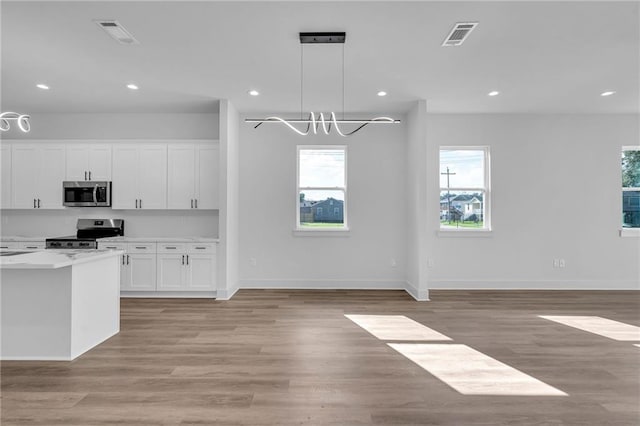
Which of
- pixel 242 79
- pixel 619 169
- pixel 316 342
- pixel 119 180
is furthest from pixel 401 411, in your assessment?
pixel 619 169

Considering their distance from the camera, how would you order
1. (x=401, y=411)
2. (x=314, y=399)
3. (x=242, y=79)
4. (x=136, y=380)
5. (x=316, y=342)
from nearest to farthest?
(x=401, y=411)
(x=314, y=399)
(x=136, y=380)
(x=316, y=342)
(x=242, y=79)

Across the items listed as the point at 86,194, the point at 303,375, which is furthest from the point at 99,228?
the point at 303,375

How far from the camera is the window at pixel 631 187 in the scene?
585 centimetres

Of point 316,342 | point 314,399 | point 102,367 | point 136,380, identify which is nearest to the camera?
point 314,399

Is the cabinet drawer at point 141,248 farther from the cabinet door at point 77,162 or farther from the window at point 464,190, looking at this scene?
the window at point 464,190

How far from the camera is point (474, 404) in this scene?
2250 millimetres

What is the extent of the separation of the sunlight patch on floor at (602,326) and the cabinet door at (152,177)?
572 centimetres

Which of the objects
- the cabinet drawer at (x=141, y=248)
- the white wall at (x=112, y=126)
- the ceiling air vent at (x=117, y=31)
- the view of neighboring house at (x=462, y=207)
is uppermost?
the ceiling air vent at (x=117, y=31)

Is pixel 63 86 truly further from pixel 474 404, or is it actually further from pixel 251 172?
pixel 474 404

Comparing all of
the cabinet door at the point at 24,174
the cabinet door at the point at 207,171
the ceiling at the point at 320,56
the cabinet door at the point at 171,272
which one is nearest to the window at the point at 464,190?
the ceiling at the point at 320,56

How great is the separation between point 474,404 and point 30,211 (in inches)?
275

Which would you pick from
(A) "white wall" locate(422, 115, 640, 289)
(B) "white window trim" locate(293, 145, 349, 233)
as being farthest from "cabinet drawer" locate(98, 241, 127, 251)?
(A) "white wall" locate(422, 115, 640, 289)

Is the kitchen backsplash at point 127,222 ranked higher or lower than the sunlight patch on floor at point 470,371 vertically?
higher

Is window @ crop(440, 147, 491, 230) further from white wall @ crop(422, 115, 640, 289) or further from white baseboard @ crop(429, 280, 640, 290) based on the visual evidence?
white baseboard @ crop(429, 280, 640, 290)
